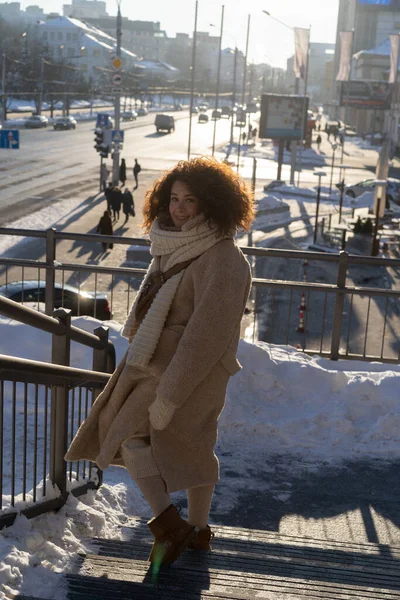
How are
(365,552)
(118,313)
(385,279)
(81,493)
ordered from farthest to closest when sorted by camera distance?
(385,279), (118,313), (81,493), (365,552)

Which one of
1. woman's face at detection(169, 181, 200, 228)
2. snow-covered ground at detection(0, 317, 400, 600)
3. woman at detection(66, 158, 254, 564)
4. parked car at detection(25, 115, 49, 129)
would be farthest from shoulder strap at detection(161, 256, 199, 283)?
parked car at detection(25, 115, 49, 129)

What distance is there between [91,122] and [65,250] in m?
69.8

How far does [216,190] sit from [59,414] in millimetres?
1410

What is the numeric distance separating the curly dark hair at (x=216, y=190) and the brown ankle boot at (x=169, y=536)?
115cm

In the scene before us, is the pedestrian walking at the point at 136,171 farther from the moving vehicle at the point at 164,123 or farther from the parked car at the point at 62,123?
the moving vehicle at the point at 164,123

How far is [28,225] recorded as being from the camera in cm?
A: 3114

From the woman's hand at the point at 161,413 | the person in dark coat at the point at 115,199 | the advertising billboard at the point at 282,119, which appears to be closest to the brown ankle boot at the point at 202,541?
the woman's hand at the point at 161,413

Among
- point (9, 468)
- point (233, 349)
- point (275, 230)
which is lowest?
point (275, 230)

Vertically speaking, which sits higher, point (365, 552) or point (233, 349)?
point (233, 349)

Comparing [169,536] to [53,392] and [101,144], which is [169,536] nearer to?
[53,392]

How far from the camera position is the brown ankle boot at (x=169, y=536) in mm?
3775

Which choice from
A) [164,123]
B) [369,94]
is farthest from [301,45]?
[369,94]

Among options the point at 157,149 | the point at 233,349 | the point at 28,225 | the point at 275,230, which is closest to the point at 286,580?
the point at 233,349

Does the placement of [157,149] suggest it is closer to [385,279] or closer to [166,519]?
[385,279]
